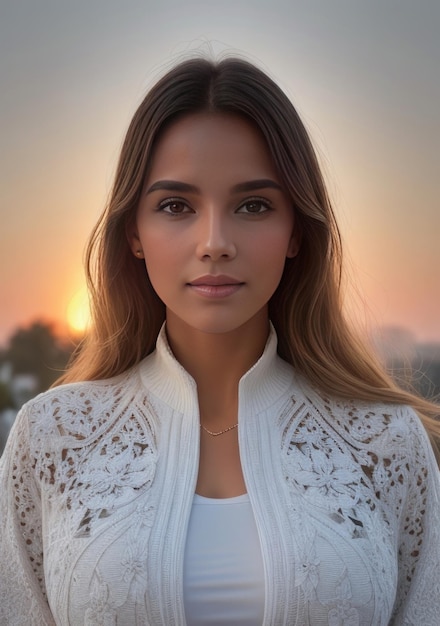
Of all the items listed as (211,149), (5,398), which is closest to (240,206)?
(211,149)

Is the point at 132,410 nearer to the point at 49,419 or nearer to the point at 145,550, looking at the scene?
the point at 49,419

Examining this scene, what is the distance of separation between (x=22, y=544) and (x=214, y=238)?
3.00 ft

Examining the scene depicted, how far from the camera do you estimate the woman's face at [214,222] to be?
1.95 m

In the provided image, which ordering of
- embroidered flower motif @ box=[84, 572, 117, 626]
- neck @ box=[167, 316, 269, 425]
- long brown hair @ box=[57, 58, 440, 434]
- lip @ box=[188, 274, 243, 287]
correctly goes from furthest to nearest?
neck @ box=[167, 316, 269, 425], long brown hair @ box=[57, 58, 440, 434], lip @ box=[188, 274, 243, 287], embroidered flower motif @ box=[84, 572, 117, 626]

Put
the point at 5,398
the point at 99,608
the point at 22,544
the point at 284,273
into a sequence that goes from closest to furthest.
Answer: the point at 99,608, the point at 22,544, the point at 284,273, the point at 5,398

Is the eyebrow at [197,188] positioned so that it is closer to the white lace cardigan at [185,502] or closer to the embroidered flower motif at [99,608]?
the white lace cardigan at [185,502]

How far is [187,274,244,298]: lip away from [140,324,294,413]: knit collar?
0.28m

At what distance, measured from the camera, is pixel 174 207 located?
2.03m

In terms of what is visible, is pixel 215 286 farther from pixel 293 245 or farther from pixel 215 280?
pixel 293 245

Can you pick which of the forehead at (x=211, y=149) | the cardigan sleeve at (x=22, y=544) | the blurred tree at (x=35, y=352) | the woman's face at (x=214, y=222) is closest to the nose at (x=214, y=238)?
the woman's face at (x=214, y=222)

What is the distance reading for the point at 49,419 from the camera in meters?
2.13

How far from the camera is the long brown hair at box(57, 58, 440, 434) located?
206 cm

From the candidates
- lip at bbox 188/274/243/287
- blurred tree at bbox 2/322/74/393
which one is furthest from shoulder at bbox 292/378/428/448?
blurred tree at bbox 2/322/74/393

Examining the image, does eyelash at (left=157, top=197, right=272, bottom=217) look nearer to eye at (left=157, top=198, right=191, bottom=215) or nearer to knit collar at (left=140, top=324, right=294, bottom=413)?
eye at (left=157, top=198, right=191, bottom=215)
